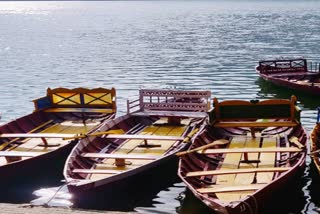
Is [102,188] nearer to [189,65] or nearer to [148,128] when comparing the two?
[148,128]

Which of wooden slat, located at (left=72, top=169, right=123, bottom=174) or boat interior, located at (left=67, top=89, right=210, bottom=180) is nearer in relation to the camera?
wooden slat, located at (left=72, top=169, right=123, bottom=174)

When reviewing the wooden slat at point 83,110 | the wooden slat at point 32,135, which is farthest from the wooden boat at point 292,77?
the wooden slat at point 32,135

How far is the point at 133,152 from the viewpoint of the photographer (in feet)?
64.4

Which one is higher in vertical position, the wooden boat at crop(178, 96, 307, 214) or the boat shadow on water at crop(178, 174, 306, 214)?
the wooden boat at crop(178, 96, 307, 214)

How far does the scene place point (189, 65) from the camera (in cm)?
5225

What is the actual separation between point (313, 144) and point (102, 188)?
7473mm

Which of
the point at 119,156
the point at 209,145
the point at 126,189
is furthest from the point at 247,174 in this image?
the point at 119,156

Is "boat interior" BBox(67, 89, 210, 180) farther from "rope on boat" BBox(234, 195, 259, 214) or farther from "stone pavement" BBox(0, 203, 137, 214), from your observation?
"rope on boat" BBox(234, 195, 259, 214)

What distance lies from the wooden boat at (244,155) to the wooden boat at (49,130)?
17.3ft

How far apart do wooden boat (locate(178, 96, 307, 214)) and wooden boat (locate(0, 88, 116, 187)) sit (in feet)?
17.3

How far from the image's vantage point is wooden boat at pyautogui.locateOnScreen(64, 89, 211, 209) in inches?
661

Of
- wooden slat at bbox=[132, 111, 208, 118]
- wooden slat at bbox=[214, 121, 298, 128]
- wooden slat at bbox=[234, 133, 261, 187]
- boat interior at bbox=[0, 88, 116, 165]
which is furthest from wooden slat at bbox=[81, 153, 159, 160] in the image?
wooden slat at bbox=[132, 111, 208, 118]

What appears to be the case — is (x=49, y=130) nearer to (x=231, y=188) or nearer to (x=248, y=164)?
(x=248, y=164)

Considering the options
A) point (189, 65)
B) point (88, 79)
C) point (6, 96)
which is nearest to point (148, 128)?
point (6, 96)
